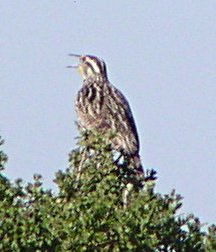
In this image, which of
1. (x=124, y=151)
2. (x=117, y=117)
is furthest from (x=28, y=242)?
(x=117, y=117)

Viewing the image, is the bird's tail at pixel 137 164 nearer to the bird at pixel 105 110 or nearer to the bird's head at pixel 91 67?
the bird at pixel 105 110

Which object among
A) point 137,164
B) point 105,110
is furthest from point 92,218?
point 105,110

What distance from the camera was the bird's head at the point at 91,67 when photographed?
72.2 ft

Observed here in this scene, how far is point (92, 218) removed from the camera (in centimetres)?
1338

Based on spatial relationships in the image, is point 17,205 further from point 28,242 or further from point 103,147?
point 103,147

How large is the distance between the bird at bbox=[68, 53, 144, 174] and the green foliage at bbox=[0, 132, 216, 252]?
10.0 feet

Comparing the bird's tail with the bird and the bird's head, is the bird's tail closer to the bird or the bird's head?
the bird

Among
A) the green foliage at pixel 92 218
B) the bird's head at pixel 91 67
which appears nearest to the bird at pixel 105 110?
the bird's head at pixel 91 67

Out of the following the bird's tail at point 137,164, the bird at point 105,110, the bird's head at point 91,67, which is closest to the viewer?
the bird's tail at point 137,164

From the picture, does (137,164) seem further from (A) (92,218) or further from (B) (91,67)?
(B) (91,67)

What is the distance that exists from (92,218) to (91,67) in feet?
29.4

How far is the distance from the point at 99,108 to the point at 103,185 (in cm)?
597

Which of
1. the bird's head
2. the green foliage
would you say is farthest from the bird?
the green foliage

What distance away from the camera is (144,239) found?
1347cm
